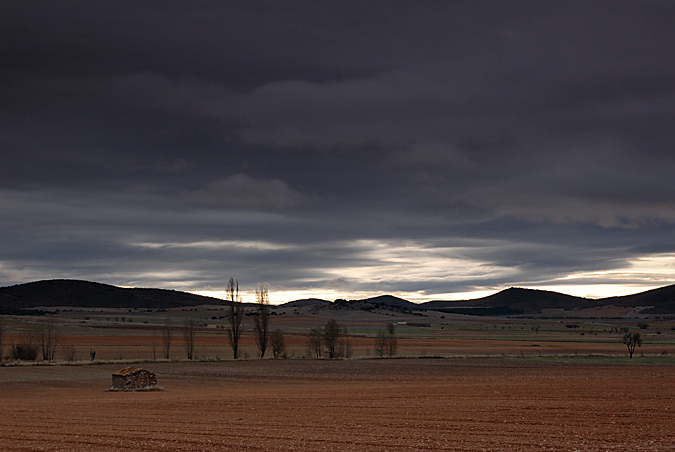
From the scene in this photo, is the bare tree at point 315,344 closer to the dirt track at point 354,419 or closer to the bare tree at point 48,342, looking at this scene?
the bare tree at point 48,342

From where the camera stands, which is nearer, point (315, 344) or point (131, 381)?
point (131, 381)

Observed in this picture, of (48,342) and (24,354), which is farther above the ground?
(48,342)

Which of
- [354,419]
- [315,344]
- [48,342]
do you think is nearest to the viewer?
[354,419]

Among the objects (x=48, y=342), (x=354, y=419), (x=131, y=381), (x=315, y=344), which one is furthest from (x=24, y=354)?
(x=354, y=419)

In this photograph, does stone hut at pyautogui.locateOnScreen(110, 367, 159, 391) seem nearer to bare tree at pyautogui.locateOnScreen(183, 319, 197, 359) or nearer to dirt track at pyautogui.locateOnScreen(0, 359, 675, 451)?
dirt track at pyautogui.locateOnScreen(0, 359, 675, 451)

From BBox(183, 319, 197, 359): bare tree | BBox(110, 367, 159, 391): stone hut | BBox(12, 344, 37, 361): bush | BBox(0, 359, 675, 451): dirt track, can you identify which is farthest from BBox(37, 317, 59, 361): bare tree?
BBox(0, 359, 675, 451): dirt track

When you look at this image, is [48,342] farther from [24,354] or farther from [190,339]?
[190,339]

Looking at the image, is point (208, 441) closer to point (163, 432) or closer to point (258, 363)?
point (163, 432)

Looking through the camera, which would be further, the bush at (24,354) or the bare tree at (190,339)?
the bare tree at (190,339)

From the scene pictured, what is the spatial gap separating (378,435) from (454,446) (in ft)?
8.82

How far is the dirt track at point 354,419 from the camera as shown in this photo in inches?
731

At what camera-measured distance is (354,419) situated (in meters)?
23.5

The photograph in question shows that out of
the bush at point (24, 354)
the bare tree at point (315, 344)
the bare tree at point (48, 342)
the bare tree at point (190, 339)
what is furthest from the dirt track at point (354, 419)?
the bare tree at point (315, 344)

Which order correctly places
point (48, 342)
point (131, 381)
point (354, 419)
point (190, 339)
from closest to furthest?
1. point (354, 419)
2. point (131, 381)
3. point (48, 342)
4. point (190, 339)
